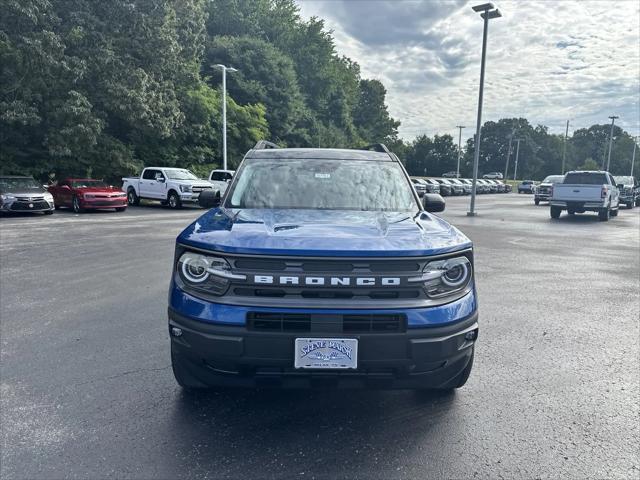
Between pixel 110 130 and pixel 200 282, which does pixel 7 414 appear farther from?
pixel 110 130

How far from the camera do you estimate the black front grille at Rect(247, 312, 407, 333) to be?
2.57 m

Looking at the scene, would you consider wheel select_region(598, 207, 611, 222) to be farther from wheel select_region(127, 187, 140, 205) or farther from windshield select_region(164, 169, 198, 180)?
wheel select_region(127, 187, 140, 205)

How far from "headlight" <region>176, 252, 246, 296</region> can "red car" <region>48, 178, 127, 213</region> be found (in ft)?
58.3

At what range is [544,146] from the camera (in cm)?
11506

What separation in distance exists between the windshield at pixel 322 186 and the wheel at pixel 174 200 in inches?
705

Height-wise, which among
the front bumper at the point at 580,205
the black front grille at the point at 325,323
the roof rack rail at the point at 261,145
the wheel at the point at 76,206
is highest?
the roof rack rail at the point at 261,145

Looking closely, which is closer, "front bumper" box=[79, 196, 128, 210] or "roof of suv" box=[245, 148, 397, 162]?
"roof of suv" box=[245, 148, 397, 162]

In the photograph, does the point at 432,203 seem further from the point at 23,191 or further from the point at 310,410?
the point at 23,191

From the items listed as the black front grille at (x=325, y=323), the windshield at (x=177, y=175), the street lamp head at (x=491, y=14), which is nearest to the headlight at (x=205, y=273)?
the black front grille at (x=325, y=323)

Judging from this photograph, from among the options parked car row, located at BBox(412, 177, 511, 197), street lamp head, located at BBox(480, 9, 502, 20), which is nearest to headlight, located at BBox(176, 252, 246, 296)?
street lamp head, located at BBox(480, 9, 502, 20)

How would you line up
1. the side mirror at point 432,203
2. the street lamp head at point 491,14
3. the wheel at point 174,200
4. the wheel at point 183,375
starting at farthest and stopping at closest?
the wheel at point 174,200 → the street lamp head at point 491,14 → the side mirror at point 432,203 → the wheel at point 183,375

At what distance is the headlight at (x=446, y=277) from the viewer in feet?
8.88

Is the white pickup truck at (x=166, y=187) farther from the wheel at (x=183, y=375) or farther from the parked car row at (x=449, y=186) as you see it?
the parked car row at (x=449, y=186)

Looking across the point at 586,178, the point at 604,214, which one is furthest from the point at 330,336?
the point at 586,178
